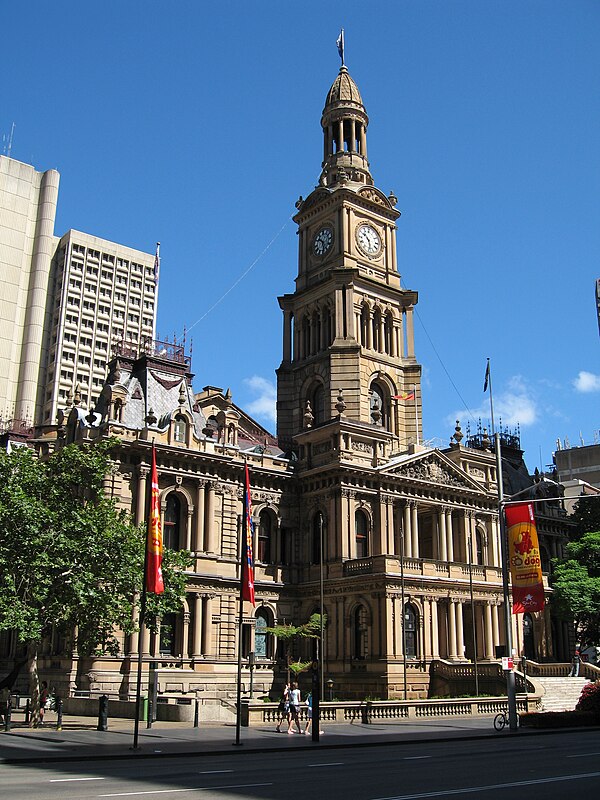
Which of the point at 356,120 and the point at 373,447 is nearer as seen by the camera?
the point at 373,447

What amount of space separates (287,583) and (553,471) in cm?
4743

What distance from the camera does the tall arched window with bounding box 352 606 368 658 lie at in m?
53.6

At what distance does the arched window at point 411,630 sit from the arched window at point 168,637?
548 inches

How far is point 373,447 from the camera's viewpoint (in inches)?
2392

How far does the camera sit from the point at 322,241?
242 feet

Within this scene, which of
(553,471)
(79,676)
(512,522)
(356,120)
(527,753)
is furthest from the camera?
(553,471)

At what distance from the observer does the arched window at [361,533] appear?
192 feet

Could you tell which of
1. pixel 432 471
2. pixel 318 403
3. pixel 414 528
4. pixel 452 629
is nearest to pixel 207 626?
pixel 452 629

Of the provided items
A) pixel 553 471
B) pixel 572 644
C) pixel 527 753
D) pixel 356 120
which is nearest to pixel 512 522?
pixel 527 753

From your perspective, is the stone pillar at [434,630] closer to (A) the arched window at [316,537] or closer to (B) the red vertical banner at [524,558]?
(A) the arched window at [316,537]

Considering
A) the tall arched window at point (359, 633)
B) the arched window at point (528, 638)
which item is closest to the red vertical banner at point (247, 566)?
the tall arched window at point (359, 633)

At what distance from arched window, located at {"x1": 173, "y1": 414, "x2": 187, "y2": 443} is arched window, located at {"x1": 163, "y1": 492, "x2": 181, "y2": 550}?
3539 mm

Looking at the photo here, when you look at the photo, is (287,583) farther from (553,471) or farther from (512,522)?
(553,471)

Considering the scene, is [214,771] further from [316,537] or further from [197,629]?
[316,537]
